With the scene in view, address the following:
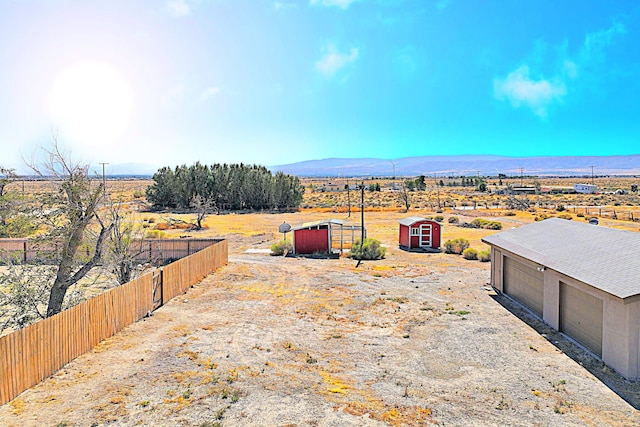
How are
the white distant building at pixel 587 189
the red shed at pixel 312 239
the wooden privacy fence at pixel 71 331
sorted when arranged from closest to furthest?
the wooden privacy fence at pixel 71 331, the red shed at pixel 312 239, the white distant building at pixel 587 189

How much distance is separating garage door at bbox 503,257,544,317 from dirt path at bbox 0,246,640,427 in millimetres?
1110

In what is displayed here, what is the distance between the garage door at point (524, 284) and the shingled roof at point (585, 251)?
33.8 inches

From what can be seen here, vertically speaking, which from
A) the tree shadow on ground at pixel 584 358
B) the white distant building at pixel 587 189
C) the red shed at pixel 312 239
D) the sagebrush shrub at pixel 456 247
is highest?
the white distant building at pixel 587 189

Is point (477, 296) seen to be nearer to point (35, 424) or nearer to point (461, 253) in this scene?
point (461, 253)

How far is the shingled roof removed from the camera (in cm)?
1320

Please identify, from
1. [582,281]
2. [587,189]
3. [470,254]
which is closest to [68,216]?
[582,281]

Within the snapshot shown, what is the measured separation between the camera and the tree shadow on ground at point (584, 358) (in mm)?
11282

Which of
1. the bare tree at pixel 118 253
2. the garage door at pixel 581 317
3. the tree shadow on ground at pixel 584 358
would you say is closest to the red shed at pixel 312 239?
the bare tree at pixel 118 253

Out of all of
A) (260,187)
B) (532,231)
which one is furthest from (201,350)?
(260,187)

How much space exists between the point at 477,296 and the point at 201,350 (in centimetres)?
1241

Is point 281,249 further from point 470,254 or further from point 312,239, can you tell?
point 470,254

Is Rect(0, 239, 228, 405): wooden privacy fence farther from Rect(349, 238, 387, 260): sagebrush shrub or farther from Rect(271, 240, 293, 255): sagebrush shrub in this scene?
Rect(349, 238, 387, 260): sagebrush shrub

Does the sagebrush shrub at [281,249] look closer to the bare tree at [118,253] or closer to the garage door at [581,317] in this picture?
the bare tree at [118,253]

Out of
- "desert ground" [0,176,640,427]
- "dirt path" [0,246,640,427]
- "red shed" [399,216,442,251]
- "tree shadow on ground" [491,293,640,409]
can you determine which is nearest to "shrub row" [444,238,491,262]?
"red shed" [399,216,442,251]
